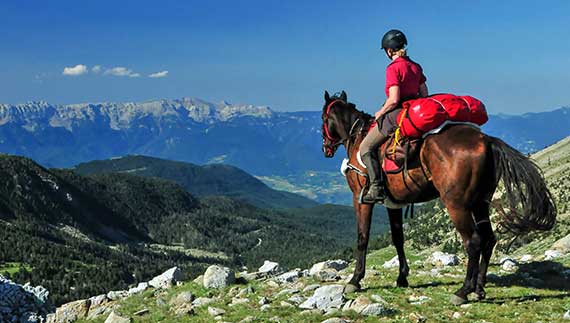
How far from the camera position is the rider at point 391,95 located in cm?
1423

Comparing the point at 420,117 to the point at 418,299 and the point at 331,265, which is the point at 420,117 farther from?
the point at 331,265

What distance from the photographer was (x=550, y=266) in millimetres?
18344

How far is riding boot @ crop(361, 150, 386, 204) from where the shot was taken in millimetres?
14570

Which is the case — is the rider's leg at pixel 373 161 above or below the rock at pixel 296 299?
above

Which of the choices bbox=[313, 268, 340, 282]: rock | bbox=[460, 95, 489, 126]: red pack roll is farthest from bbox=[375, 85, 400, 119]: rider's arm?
bbox=[313, 268, 340, 282]: rock

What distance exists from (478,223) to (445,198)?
4.90 feet

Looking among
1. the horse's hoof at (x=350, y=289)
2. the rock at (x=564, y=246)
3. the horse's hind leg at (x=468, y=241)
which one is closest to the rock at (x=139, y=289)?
the horse's hoof at (x=350, y=289)

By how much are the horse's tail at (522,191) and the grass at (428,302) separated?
6.89 feet

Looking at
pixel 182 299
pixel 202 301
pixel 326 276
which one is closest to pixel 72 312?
pixel 182 299

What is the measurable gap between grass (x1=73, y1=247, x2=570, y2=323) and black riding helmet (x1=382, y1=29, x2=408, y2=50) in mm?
7207

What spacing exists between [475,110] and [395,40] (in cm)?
293

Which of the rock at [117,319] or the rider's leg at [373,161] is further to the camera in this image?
the rock at [117,319]

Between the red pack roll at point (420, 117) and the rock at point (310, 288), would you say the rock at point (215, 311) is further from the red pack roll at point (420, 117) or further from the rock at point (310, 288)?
the red pack roll at point (420, 117)

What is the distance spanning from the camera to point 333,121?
1694 cm
